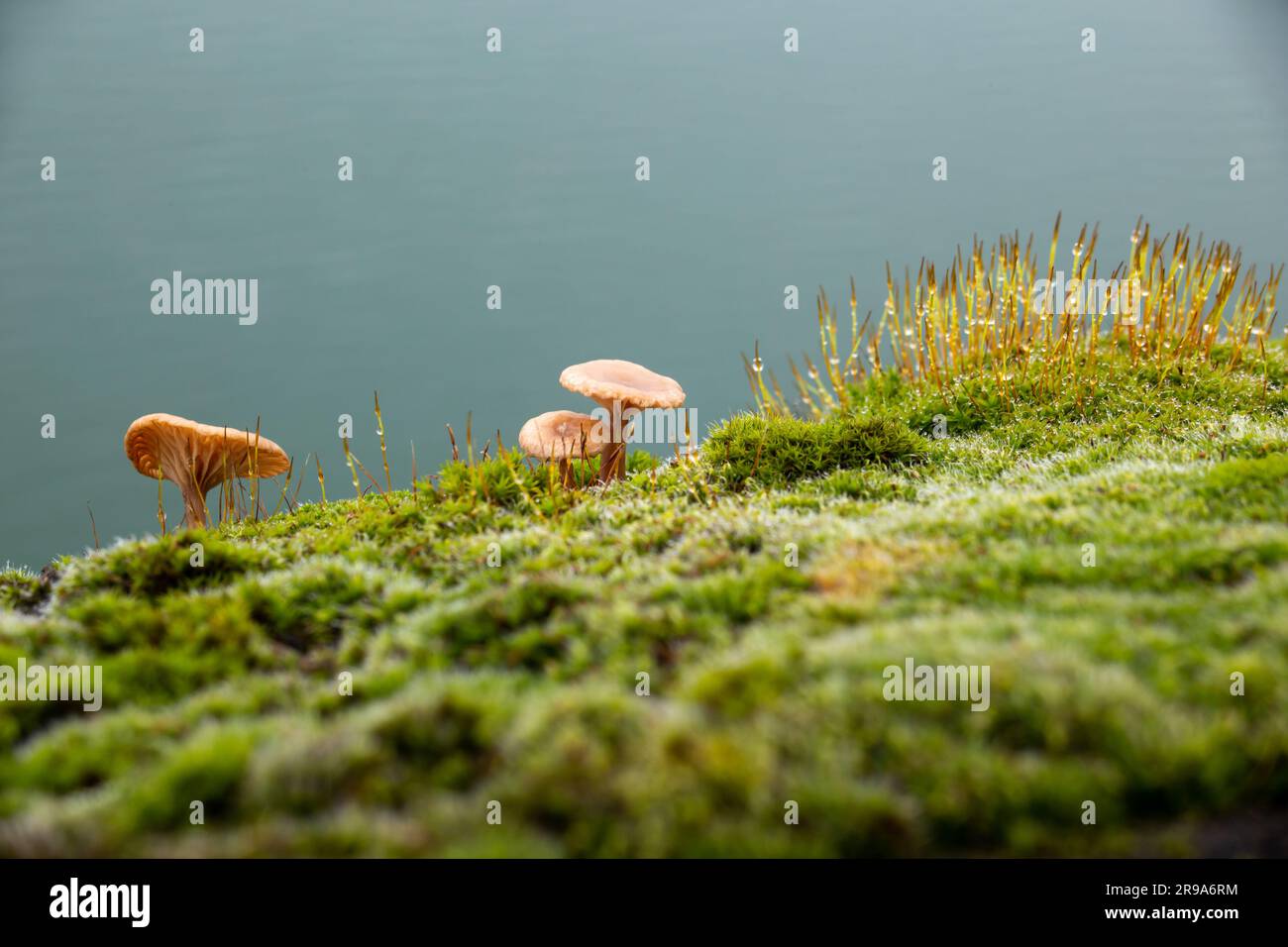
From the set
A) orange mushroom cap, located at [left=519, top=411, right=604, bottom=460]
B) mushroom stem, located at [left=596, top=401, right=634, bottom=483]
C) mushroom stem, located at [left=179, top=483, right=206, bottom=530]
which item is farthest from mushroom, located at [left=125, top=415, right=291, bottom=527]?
mushroom stem, located at [left=596, top=401, right=634, bottom=483]

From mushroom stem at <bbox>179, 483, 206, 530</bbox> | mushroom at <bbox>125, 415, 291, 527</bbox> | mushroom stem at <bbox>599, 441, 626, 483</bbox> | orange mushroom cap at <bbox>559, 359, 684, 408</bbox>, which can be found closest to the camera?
mushroom at <bbox>125, 415, 291, 527</bbox>

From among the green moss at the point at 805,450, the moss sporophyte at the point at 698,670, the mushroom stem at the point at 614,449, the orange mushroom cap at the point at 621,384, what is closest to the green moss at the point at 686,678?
the moss sporophyte at the point at 698,670

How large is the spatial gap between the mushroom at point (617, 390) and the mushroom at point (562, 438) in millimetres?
149

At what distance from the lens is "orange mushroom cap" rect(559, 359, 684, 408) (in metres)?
5.65

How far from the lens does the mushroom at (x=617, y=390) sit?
566 centimetres

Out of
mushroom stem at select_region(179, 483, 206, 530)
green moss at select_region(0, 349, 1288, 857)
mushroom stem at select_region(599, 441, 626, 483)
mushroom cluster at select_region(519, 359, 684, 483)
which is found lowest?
green moss at select_region(0, 349, 1288, 857)

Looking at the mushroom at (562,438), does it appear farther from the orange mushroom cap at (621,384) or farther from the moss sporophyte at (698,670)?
the moss sporophyte at (698,670)

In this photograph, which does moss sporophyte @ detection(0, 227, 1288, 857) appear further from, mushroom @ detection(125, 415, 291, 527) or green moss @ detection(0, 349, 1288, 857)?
mushroom @ detection(125, 415, 291, 527)

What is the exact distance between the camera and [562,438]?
233 inches

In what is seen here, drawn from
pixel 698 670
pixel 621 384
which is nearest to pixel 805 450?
pixel 621 384

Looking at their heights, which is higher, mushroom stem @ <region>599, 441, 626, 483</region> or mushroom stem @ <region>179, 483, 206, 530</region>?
mushroom stem @ <region>599, 441, 626, 483</region>

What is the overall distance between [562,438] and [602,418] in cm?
44

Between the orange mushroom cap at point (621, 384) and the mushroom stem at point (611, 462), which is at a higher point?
the orange mushroom cap at point (621, 384)
